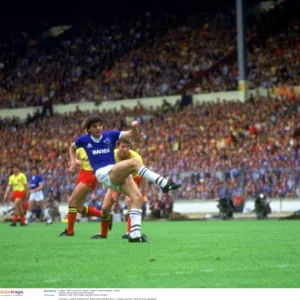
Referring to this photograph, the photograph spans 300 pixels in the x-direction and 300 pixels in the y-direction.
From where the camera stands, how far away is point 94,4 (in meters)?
49.3

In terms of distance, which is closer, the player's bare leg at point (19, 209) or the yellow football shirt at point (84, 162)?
the yellow football shirt at point (84, 162)

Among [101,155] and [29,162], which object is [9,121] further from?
[101,155]

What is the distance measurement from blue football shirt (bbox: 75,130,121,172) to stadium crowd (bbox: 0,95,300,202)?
15.3m

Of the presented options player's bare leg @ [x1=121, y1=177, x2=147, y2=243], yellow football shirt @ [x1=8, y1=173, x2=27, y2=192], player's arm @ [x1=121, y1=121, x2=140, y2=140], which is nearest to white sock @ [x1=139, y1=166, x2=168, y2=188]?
player's arm @ [x1=121, y1=121, x2=140, y2=140]

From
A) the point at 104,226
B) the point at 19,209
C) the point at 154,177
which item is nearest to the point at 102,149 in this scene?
the point at 154,177

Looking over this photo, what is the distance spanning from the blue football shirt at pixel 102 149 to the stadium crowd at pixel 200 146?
50.1 feet

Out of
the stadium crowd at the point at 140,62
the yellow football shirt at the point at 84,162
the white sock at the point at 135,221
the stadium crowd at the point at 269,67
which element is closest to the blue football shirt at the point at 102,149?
the white sock at the point at 135,221

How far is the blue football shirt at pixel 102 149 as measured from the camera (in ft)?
39.9

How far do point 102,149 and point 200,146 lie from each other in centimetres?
2012

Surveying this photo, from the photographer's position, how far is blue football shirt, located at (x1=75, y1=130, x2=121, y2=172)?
479 inches

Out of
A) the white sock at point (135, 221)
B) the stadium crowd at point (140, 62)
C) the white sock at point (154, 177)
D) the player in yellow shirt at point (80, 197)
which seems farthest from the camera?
the stadium crowd at point (140, 62)

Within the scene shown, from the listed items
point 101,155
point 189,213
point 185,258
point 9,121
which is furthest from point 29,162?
point 185,258

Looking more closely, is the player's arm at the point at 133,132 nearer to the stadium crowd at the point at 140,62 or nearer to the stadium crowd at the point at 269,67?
the stadium crowd at the point at 269,67

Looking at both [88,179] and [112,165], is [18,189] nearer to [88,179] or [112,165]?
[88,179]
